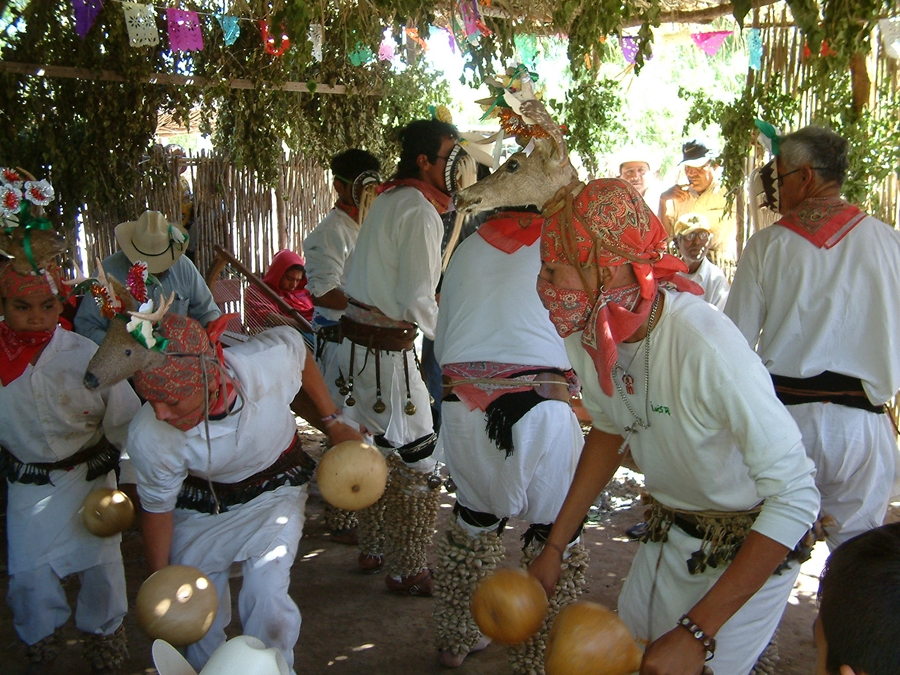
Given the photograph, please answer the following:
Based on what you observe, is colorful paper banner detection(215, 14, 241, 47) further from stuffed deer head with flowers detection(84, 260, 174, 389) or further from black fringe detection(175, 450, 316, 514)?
black fringe detection(175, 450, 316, 514)

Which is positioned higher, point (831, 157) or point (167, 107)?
point (167, 107)

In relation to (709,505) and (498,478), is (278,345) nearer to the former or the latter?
(498,478)

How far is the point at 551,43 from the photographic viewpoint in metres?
8.65

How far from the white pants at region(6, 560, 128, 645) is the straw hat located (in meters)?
1.87

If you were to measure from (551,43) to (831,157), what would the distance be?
5701 millimetres

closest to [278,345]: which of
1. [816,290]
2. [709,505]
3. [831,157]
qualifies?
[709,505]

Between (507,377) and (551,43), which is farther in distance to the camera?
(551,43)

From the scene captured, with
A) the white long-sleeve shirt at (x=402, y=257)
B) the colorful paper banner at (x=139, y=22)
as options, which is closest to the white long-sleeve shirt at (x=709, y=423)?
the white long-sleeve shirt at (x=402, y=257)

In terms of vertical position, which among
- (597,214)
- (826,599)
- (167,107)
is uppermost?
(167,107)

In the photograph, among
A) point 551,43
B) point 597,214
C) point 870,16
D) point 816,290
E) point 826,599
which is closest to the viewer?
point 826,599

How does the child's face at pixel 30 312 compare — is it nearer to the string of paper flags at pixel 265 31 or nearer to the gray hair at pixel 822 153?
the string of paper flags at pixel 265 31

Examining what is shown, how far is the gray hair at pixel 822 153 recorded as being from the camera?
3.46m

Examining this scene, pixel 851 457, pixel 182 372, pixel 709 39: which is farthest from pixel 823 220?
pixel 709 39

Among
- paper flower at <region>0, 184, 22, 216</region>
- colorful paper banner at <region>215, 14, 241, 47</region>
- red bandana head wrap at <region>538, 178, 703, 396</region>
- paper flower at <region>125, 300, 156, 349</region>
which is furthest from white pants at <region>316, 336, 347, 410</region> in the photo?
colorful paper banner at <region>215, 14, 241, 47</region>
